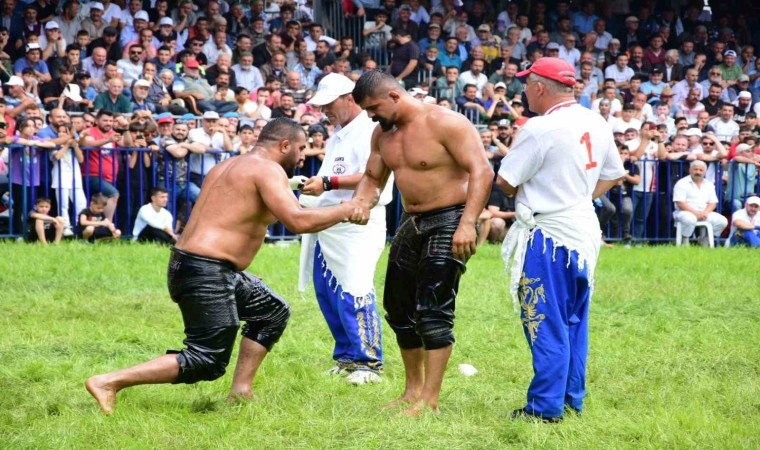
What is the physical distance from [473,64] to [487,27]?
185 centimetres

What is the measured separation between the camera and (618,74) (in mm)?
20344

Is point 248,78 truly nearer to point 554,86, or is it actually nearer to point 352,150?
point 352,150

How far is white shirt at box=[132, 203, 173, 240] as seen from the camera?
44.7 feet

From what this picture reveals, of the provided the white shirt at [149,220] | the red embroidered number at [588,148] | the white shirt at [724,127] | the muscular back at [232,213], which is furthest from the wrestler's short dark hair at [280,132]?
the white shirt at [724,127]

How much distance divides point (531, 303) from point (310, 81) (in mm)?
12412

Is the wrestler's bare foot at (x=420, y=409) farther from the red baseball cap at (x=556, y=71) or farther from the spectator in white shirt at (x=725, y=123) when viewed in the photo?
→ the spectator in white shirt at (x=725, y=123)

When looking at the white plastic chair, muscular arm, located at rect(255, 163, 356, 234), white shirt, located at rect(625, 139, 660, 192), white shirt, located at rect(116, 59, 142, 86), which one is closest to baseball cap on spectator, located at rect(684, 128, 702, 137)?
white shirt, located at rect(625, 139, 660, 192)

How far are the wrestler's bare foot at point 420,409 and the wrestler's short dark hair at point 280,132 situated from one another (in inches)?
64.8

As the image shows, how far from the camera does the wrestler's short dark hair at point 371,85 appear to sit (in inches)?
246

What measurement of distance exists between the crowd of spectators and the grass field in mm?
1795

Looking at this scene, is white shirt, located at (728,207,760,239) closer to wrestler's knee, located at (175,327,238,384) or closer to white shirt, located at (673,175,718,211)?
white shirt, located at (673,175,718,211)

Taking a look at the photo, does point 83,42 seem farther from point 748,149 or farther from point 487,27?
point 748,149

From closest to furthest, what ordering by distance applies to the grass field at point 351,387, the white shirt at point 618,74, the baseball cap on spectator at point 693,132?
the grass field at point 351,387, the baseball cap on spectator at point 693,132, the white shirt at point 618,74

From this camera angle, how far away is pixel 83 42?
53.0 ft
